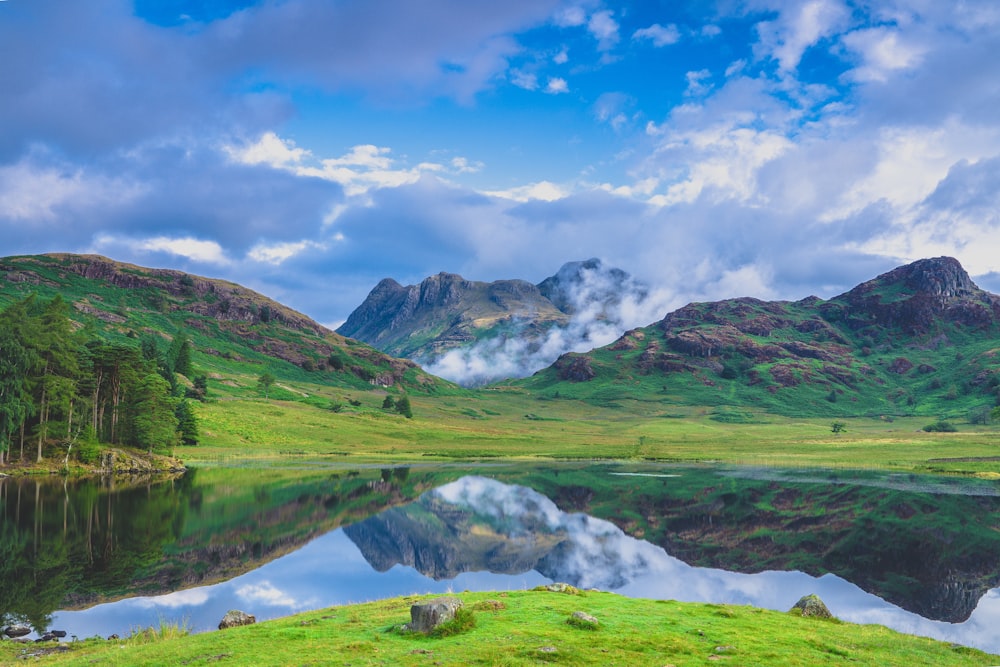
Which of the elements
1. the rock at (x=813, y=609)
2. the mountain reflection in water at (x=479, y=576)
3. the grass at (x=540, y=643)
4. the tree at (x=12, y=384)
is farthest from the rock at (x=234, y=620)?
Result: the tree at (x=12, y=384)

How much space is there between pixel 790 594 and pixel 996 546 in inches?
1109

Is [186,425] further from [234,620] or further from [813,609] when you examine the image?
[813,609]

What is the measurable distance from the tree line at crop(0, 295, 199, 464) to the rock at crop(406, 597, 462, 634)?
8751 cm

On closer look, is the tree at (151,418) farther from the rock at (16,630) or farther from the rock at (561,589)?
the rock at (561,589)

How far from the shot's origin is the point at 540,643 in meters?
21.1

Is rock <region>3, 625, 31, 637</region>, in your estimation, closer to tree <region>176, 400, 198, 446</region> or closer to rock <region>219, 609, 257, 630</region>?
rock <region>219, 609, 257, 630</region>

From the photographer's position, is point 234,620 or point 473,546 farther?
point 473,546

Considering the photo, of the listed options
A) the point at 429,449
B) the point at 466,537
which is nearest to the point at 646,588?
the point at 466,537

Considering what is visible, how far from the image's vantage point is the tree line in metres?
88.5

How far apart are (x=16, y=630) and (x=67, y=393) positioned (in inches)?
3144

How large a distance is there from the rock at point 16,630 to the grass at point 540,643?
219 centimetres

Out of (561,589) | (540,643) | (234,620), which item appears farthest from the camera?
(561,589)

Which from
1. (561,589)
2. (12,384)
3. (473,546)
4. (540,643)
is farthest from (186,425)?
(540,643)

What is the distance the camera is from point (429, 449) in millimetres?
183875
